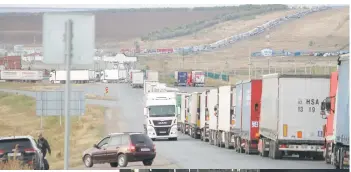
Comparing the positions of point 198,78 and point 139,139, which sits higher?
point 198,78

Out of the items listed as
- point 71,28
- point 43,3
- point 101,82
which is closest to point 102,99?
point 101,82

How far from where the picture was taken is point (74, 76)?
1521 inches

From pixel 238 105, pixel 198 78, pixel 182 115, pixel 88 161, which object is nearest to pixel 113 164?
pixel 88 161

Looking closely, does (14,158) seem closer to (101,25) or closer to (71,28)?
(101,25)

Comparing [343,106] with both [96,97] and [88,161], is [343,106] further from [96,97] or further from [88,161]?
[96,97]

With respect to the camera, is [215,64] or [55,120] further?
[215,64]

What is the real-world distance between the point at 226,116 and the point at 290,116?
33.7 feet

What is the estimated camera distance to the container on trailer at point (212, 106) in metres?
47.7

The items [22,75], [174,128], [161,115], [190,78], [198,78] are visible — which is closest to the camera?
[22,75]

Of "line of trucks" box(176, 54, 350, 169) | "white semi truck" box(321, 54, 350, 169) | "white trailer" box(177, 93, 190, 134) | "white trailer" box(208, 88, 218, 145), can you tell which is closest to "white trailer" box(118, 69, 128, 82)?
"line of trucks" box(176, 54, 350, 169)

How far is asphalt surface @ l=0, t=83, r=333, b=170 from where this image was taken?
35.7 meters

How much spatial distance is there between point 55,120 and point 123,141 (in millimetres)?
3992

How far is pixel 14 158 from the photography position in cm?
3092

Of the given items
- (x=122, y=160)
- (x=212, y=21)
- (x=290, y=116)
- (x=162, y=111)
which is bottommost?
(x=122, y=160)
